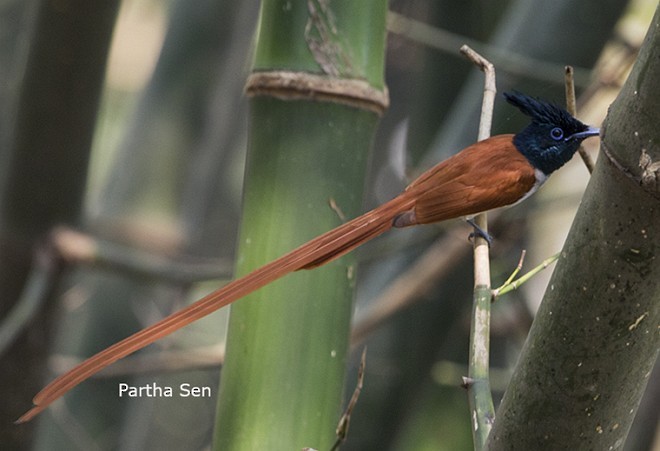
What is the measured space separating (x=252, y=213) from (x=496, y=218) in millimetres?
1086

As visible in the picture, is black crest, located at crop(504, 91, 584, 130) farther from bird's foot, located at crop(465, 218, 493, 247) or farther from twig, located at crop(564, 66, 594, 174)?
bird's foot, located at crop(465, 218, 493, 247)

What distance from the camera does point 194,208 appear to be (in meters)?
2.87

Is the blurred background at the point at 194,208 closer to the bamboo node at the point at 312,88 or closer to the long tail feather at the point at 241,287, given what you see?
the bamboo node at the point at 312,88

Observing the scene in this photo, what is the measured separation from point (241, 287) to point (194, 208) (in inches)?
76.8

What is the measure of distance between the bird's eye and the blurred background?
0.69 meters

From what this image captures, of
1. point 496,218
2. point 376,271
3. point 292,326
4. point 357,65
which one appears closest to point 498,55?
point 496,218

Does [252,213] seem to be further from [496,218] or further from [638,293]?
[496,218]

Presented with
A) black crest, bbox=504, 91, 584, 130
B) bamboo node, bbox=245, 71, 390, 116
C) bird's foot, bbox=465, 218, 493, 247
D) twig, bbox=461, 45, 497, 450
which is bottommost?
twig, bbox=461, 45, 497, 450

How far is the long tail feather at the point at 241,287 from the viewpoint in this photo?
33.0 inches

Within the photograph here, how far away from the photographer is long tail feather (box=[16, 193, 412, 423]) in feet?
2.75

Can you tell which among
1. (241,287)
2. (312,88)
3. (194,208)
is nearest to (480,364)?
(241,287)

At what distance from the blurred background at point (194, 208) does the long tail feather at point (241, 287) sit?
2.69 ft

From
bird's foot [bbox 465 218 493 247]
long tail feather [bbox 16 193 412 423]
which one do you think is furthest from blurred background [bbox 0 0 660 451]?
long tail feather [bbox 16 193 412 423]

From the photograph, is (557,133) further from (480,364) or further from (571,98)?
(480,364)
